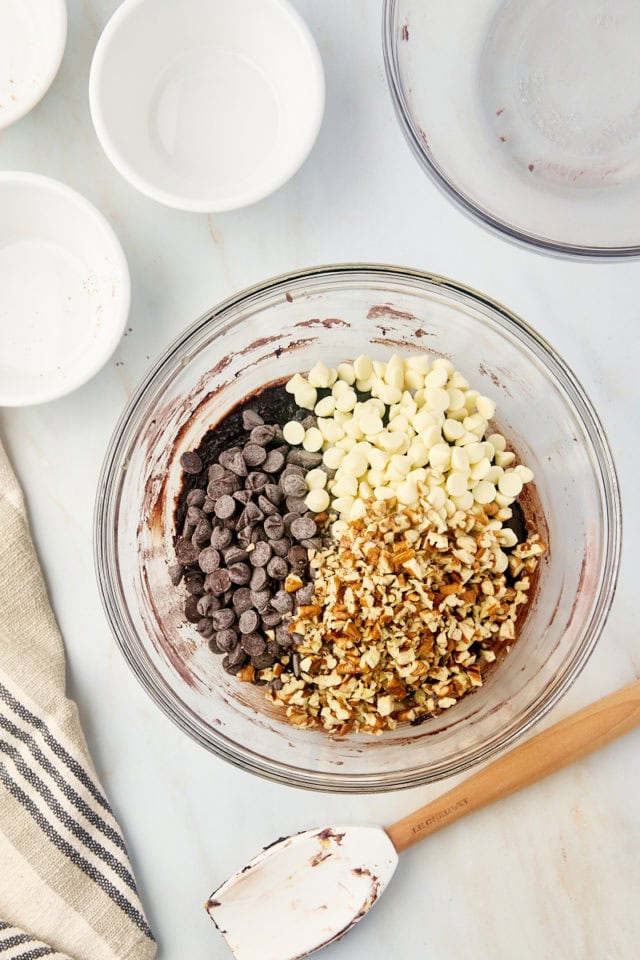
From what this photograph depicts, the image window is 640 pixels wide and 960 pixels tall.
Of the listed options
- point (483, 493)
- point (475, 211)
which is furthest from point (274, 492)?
point (475, 211)

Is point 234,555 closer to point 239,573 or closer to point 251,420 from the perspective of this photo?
point 239,573

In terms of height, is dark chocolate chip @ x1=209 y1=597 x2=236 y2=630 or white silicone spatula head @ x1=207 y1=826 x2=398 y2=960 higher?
dark chocolate chip @ x1=209 y1=597 x2=236 y2=630

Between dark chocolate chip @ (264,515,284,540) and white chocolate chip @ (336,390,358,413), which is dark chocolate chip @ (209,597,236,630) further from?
white chocolate chip @ (336,390,358,413)

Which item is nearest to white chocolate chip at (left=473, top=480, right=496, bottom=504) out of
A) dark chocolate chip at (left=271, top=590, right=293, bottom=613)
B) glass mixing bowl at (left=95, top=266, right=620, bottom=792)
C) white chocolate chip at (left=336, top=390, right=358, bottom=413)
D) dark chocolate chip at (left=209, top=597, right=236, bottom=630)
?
glass mixing bowl at (left=95, top=266, right=620, bottom=792)

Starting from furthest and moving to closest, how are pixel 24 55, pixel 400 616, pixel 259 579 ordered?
pixel 24 55
pixel 259 579
pixel 400 616

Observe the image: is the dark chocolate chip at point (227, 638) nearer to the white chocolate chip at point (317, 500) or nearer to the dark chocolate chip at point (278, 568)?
the dark chocolate chip at point (278, 568)

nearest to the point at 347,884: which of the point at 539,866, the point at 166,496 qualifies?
the point at 539,866
